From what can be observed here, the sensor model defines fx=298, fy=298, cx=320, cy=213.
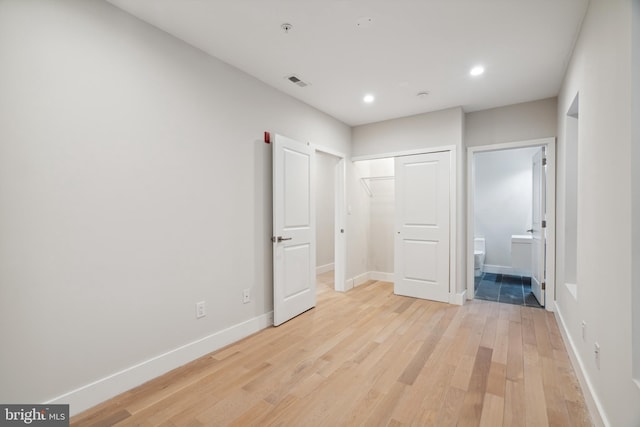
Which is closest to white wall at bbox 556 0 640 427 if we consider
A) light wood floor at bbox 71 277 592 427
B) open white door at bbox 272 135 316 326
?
light wood floor at bbox 71 277 592 427

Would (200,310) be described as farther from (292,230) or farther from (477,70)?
(477,70)

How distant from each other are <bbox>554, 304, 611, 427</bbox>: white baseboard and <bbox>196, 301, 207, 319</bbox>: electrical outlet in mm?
2692

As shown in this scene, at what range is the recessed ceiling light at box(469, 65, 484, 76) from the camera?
2895mm

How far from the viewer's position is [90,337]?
6.22ft

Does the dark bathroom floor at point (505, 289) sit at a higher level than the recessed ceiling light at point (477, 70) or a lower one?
lower

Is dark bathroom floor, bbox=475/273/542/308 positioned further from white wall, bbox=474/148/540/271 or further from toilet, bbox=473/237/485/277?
white wall, bbox=474/148/540/271

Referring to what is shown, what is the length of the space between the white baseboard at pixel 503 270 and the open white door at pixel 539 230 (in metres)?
1.50

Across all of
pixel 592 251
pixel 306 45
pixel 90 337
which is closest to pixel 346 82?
pixel 306 45

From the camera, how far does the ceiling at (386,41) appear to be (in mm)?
2059

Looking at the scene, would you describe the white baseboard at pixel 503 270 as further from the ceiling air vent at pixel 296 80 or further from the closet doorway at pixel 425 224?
the ceiling air vent at pixel 296 80

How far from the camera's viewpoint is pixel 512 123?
12.8 ft

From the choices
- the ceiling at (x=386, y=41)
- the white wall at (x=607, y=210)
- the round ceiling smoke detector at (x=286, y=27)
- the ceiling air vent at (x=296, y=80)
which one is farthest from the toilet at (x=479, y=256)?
the round ceiling smoke detector at (x=286, y=27)

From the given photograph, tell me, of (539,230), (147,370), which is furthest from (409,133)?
(147,370)

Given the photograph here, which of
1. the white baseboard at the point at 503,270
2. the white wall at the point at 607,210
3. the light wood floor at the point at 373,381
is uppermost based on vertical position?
the white wall at the point at 607,210
